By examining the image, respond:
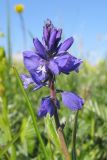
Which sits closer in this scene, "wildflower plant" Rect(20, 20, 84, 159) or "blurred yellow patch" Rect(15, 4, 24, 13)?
"wildflower plant" Rect(20, 20, 84, 159)

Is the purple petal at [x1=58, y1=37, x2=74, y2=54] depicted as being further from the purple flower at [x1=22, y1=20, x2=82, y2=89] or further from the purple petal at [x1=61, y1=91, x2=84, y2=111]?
the purple petal at [x1=61, y1=91, x2=84, y2=111]

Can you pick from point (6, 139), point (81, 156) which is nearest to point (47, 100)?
point (81, 156)

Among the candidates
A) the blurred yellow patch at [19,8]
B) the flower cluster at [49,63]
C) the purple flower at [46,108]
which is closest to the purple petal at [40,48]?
the flower cluster at [49,63]

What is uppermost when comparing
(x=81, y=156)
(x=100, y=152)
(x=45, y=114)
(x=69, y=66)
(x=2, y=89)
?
(x=69, y=66)

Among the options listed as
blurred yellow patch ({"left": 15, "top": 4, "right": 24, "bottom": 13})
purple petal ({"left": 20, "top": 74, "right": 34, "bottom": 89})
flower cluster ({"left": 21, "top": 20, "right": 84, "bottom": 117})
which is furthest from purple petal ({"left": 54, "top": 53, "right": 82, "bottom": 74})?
blurred yellow patch ({"left": 15, "top": 4, "right": 24, "bottom": 13})

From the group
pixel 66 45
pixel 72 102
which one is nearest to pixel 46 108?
pixel 72 102

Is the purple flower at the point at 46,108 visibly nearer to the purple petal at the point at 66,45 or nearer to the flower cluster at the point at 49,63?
the flower cluster at the point at 49,63

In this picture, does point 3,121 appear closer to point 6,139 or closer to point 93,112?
point 6,139

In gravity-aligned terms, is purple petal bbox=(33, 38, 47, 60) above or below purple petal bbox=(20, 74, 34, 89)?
above
